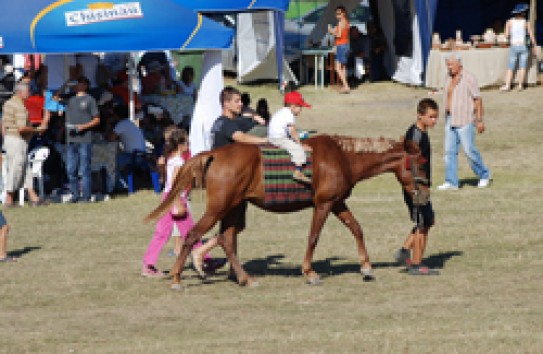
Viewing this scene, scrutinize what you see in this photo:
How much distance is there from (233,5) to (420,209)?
977 centimetres

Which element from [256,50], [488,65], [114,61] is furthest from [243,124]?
[256,50]

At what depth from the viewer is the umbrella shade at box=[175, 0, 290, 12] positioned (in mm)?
19469

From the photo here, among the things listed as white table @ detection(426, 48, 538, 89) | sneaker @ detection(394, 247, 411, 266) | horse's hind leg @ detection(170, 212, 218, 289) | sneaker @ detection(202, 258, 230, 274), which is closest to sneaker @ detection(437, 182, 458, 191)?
sneaker @ detection(394, 247, 411, 266)

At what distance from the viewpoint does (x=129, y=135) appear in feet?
59.9

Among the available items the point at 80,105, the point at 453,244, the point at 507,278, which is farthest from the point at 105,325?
the point at 80,105

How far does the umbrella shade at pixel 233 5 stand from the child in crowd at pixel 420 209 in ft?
27.5

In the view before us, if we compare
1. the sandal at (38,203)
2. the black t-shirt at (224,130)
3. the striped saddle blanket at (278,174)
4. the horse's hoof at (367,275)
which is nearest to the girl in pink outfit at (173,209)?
the black t-shirt at (224,130)

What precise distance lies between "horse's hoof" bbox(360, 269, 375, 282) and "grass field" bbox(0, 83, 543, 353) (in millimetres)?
121

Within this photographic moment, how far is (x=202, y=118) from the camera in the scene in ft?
61.0

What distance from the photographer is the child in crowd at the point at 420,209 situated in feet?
37.3

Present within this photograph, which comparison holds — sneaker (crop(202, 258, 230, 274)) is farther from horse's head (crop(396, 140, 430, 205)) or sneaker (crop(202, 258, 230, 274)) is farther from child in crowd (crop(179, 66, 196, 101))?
child in crowd (crop(179, 66, 196, 101))

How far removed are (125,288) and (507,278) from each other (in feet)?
12.3

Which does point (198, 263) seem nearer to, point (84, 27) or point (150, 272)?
point (150, 272)

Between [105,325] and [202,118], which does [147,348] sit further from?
[202,118]
